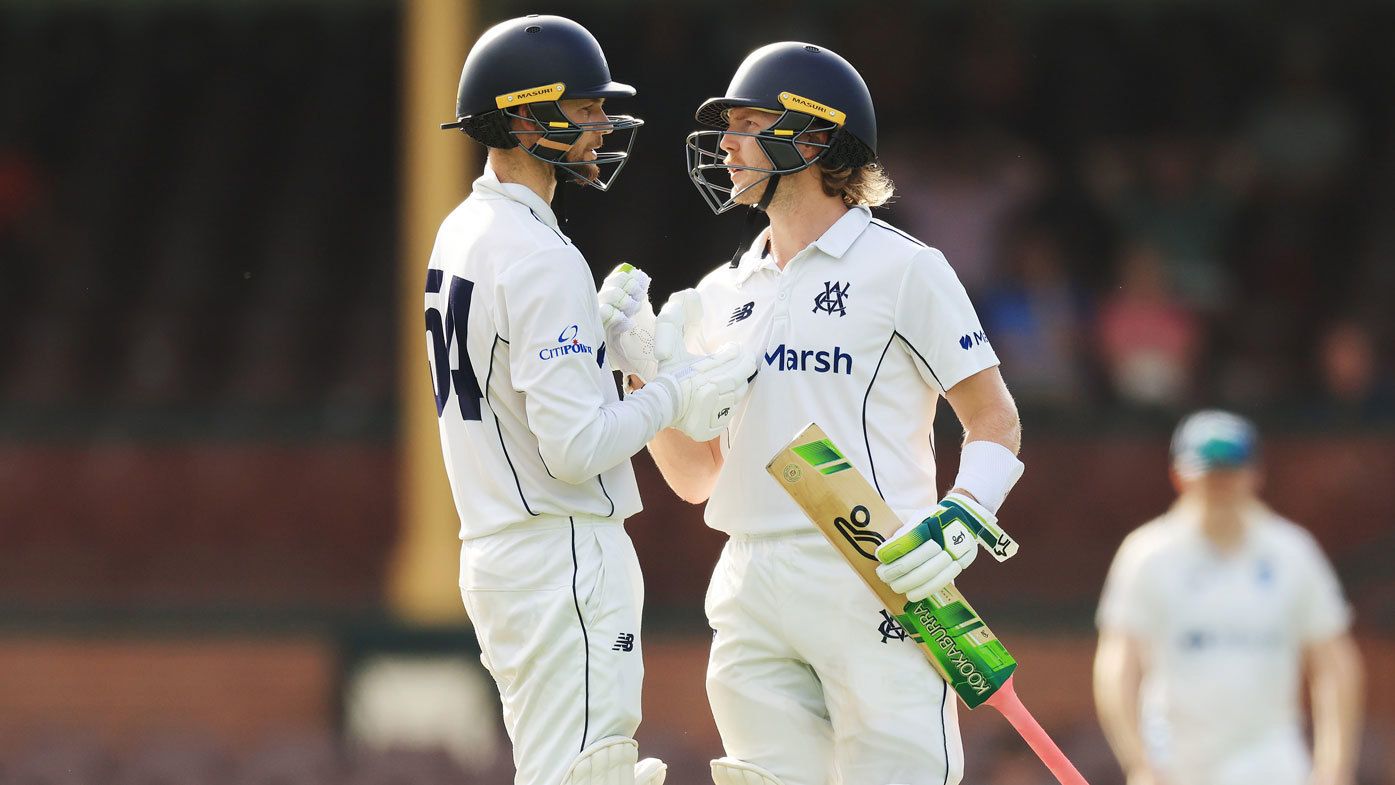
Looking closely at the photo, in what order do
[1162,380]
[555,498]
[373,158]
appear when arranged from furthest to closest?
[373,158] → [1162,380] → [555,498]

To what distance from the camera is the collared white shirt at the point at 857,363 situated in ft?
12.7

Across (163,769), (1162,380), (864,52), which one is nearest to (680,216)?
(864,52)

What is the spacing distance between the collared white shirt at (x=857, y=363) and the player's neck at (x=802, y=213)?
7 centimetres

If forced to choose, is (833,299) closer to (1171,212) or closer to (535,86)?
(535,86)

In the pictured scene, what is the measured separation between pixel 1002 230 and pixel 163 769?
4.30m

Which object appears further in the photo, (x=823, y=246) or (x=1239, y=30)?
(x=1239, y=30)

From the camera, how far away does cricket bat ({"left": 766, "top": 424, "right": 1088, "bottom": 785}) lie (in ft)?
12.2

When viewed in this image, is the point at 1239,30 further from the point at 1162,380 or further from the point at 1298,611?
the point at 1298,611

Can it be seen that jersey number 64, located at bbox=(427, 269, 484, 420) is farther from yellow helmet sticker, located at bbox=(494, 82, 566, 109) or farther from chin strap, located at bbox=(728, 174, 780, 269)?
chin strap, located at bbox=(728, 174, 780, 269)

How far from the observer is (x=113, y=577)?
371 inches

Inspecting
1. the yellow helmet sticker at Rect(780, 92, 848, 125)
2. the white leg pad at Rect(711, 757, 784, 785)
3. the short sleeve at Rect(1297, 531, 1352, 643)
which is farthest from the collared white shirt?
the short sleeve at Rect(1297, 531, 1352, 643)

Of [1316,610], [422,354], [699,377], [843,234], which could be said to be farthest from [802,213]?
[422,354]

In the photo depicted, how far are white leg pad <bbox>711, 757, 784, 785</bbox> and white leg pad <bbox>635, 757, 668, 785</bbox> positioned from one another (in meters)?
0.11

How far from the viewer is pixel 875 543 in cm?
372
